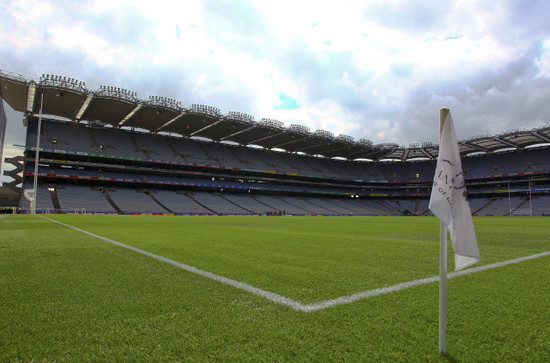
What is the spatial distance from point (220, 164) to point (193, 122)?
10423 mm

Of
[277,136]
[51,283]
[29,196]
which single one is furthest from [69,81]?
[51,283]

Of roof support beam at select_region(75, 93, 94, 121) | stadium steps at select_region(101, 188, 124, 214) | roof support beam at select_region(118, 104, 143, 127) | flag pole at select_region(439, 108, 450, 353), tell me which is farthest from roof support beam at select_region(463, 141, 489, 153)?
flag pole at select_region(439, 108, 450, 353)

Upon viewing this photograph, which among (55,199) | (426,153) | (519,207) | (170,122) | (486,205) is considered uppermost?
(170,122)

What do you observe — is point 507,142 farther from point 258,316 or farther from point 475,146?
point 258,316

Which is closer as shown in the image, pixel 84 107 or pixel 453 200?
pixel 453 200

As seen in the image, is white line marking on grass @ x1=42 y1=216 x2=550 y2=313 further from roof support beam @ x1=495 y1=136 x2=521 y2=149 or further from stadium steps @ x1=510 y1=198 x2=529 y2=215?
stadium steps @ x1=510 y1=198 x2=529 y2=215

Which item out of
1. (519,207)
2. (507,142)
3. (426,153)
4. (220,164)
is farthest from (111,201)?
(519,207)

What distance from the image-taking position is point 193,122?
157ft

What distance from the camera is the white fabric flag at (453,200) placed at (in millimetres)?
1811

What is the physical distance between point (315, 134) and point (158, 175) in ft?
93.1

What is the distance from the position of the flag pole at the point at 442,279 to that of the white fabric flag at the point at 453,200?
42 millimetres

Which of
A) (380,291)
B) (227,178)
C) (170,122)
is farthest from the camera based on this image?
(227,178)

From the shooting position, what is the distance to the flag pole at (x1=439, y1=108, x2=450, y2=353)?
175 cm

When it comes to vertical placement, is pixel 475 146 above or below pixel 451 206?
above
